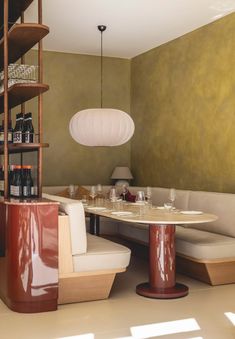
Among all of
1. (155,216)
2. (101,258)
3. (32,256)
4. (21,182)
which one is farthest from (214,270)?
(21,182)

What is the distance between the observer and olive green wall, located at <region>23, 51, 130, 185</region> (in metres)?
7.36

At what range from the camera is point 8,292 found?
147 inches

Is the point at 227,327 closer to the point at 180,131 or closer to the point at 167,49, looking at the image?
the point at 180,131

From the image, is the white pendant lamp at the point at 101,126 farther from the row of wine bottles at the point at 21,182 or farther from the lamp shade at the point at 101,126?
the row of wine bottles at the point at 21,182

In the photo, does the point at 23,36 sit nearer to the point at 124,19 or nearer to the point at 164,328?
the point at 124,19

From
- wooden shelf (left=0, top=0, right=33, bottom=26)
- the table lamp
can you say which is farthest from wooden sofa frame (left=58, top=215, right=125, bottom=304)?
the table lamp

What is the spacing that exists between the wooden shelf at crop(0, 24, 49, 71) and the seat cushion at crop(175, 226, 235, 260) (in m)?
2.29

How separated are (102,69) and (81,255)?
174 inches

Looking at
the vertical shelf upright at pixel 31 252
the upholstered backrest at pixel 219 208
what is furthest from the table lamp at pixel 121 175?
the vertical shelf upright at pixel 31 252

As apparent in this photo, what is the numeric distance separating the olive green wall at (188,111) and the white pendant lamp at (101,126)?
101 cm

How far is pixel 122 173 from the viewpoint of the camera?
24.5 ft

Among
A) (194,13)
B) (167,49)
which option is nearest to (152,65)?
(167,49)

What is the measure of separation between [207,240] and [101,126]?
1861 millimetres

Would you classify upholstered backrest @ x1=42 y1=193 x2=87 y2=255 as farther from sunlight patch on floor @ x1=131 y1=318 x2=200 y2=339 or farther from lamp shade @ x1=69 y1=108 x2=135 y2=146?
lamp shade @ x1=69 y1=108 x2=135 y2=146
